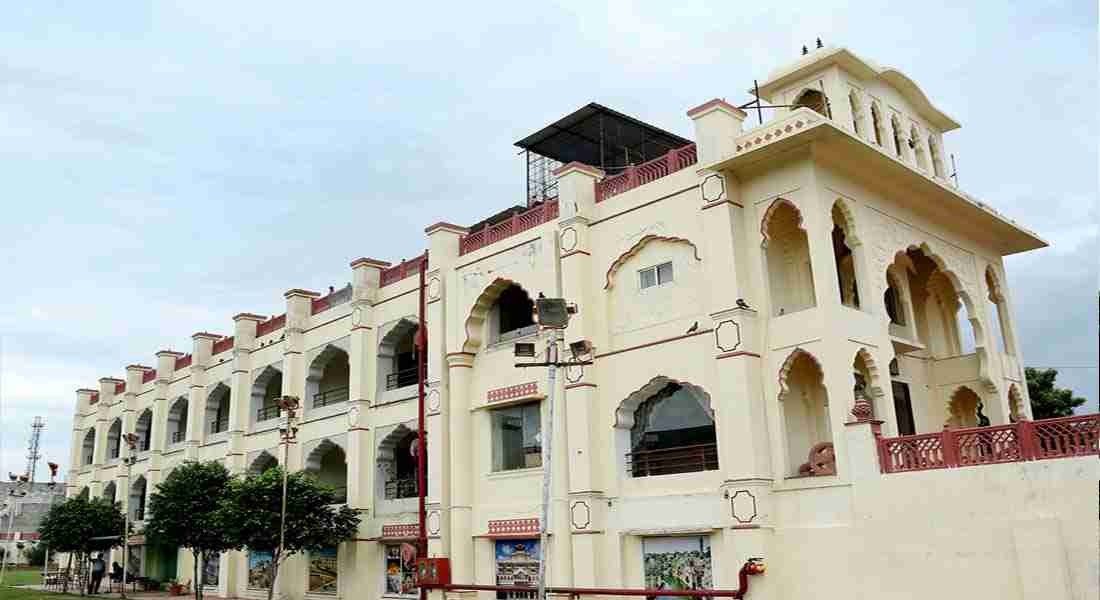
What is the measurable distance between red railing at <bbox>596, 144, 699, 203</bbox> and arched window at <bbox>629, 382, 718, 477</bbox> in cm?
453

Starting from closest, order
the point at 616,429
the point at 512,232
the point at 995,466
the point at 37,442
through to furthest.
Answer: the point at 995,466 < the point at 616,429 < the point at 512,232 < the point at 37,442

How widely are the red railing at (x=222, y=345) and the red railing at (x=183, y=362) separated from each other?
2.22 metres

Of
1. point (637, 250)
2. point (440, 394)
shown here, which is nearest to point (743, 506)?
point (637, 250)

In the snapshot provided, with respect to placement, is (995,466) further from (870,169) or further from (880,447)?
(870,169)

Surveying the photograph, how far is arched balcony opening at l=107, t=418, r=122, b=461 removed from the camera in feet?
143

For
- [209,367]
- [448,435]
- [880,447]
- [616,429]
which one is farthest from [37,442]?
[880,447]

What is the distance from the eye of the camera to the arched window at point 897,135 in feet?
67.9

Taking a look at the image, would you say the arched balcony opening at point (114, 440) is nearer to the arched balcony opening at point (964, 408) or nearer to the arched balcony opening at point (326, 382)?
the arched balcony opening at point (326, 382)

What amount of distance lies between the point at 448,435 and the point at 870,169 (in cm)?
1196

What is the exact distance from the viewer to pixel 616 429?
1889 centimetres

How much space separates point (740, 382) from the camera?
54.1ft

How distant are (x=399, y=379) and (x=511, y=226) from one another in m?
6.66

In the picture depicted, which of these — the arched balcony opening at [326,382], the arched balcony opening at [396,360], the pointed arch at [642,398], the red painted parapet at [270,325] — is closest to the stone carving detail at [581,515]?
the pointed arch at [642,398]

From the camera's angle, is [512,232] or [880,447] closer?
[880,447]
